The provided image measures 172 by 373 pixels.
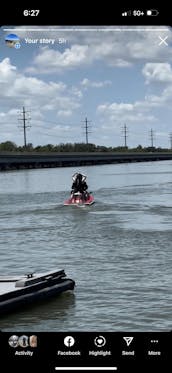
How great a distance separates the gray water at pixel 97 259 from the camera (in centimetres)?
1398

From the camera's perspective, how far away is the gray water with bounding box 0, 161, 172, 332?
14.0m

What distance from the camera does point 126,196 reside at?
61.3 m
